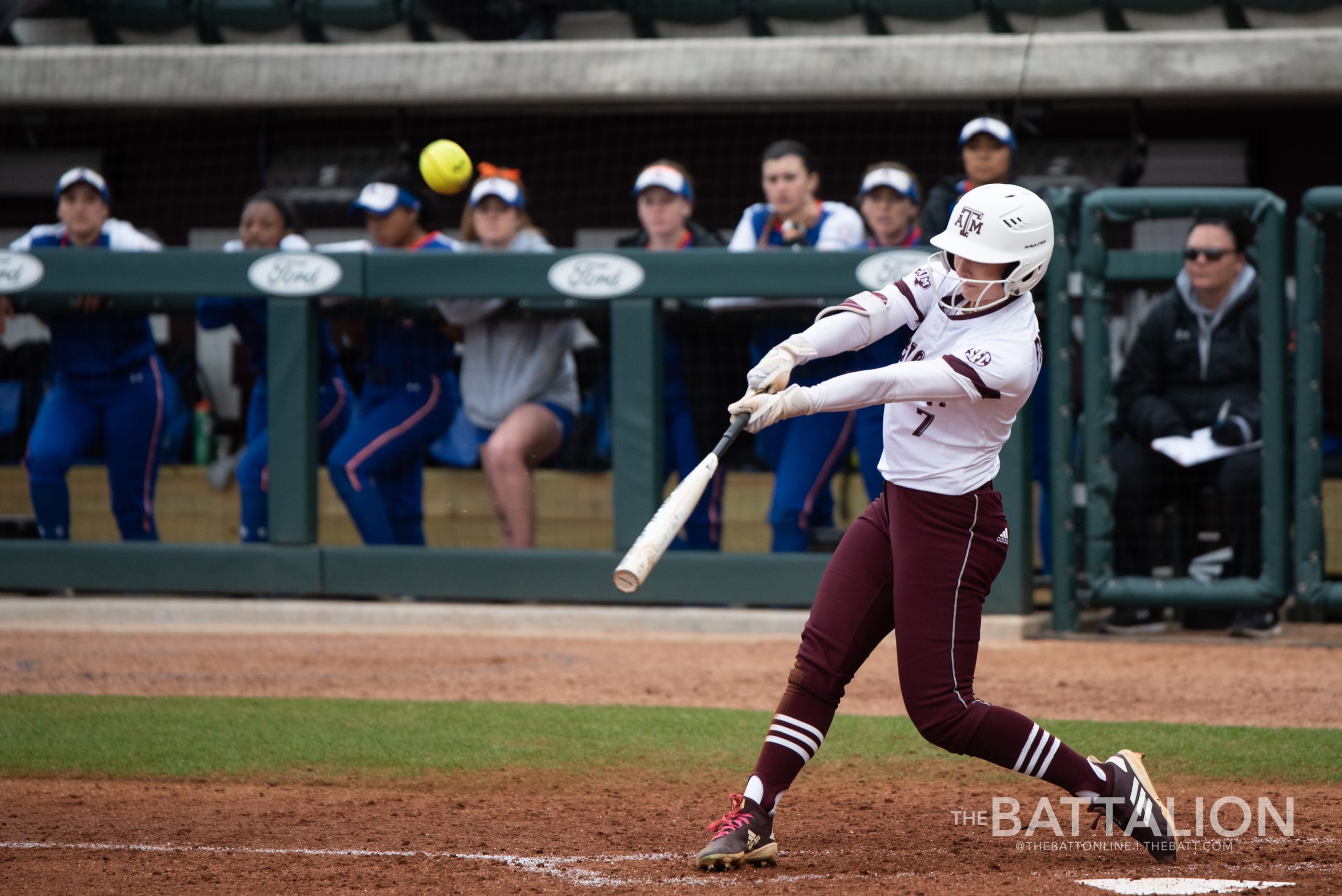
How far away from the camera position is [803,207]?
732 centimetres

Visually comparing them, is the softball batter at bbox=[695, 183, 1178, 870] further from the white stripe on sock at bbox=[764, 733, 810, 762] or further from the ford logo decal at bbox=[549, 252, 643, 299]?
the ford logo decal at bbox=[549, 252, 643, 299]

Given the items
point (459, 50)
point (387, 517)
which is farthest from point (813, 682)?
point (459, 50)

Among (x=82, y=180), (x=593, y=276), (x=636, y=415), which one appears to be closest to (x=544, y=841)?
(x=636, y=415)

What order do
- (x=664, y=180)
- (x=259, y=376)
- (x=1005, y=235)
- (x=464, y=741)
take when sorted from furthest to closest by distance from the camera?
1. (x=259, y=376)
2. (x=664, y=180)
3. (x=464, y=741)
4. (x=1005, y=235)

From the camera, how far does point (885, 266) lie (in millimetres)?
6988

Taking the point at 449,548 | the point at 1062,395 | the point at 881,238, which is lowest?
the point at 449,548

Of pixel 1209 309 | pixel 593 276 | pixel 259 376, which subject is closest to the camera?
pixel 1209 309

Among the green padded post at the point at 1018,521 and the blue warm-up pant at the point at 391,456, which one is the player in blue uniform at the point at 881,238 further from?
the blue warm-up pant at the point at 391,456

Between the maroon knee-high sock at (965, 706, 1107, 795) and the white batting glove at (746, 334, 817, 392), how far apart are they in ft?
2.95

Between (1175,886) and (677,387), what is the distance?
14.3 feet

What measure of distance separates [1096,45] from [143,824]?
727 cm

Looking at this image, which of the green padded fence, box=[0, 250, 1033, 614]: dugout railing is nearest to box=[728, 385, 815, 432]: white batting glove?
box=[0, 250, 1033, 614]: dugout railing

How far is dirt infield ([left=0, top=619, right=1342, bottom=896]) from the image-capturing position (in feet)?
11.4

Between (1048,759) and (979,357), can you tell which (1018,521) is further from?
(979,357)
